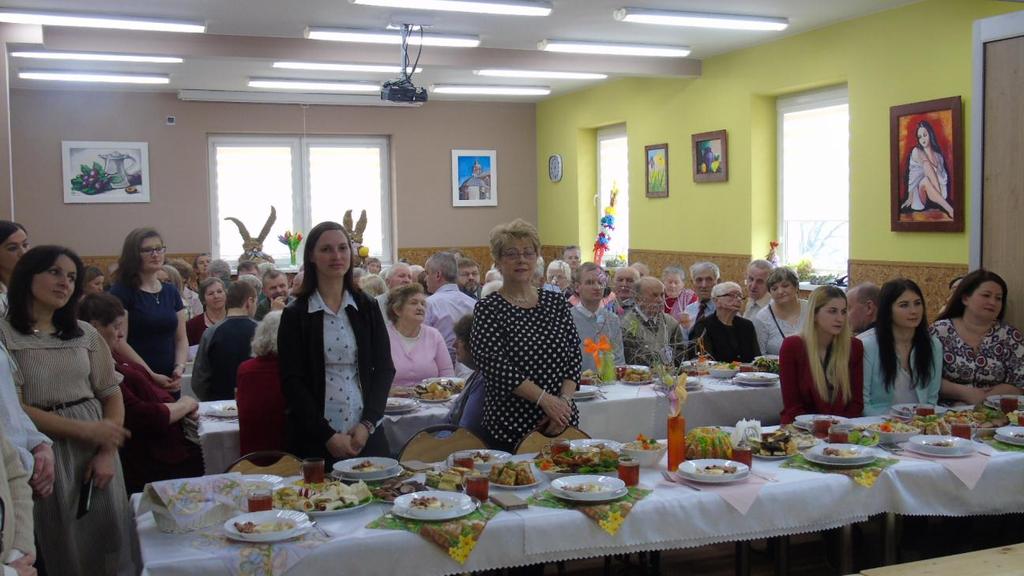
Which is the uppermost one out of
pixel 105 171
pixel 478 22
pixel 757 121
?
pixel 478 22

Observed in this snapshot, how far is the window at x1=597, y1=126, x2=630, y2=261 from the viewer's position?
40.1 ft

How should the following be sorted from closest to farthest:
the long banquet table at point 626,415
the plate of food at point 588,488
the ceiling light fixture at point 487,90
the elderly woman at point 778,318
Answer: the plate of food at point 588,488, the long banquet table at point 626,415, the elderly woman at point 778,318, the ceiling light fixture at point 487,90

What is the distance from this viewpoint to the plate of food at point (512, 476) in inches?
119

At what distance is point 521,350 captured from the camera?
3746 millimetres

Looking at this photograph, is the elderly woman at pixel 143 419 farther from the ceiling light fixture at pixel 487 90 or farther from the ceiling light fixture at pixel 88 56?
the ceiling light fixture at pixel 487 90

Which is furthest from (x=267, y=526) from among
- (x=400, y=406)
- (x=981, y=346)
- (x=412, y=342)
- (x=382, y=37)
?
(x=382, y=37)

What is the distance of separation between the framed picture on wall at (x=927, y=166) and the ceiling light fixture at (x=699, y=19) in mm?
1321

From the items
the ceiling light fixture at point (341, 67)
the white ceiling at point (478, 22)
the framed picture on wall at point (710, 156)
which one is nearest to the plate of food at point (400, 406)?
the white ceiling at point (478, 22)

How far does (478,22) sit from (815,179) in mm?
3667

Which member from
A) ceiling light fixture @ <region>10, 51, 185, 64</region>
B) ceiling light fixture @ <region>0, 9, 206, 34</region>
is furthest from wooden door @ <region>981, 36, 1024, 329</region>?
ceiling light fixture @ <region>10, 51, 185, 64</region>

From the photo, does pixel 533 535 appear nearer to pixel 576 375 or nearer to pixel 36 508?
pixel 576 375

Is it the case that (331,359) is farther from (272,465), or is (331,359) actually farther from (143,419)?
(143,419)

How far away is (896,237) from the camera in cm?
796

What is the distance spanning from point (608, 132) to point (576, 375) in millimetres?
9132
